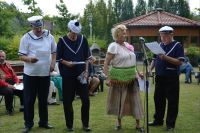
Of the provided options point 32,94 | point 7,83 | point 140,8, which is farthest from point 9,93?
point 140,8

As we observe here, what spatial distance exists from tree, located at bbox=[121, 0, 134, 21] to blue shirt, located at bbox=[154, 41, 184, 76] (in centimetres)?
4638

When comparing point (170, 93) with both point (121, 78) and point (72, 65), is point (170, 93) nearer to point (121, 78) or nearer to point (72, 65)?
point (121, 78)

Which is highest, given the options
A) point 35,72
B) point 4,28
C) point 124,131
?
point 4,28

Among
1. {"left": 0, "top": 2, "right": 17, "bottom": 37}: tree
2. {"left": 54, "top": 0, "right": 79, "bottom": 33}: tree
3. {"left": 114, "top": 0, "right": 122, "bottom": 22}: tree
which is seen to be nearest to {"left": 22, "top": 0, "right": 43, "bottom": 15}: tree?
{"left": 0, "top": 2, "right": 17, "bottom": 37}: tree

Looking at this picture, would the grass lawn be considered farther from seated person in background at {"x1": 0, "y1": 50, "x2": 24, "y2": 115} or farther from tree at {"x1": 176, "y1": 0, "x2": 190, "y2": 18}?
tree at {"x1": 176, "y1": 0, "x2": 190, "y2": 18}

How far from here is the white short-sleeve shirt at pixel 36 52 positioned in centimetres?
706

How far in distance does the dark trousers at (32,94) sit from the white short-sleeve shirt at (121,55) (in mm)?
1251

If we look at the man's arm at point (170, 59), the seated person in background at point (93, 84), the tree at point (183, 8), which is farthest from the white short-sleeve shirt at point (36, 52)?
the tree at point (183, 8)

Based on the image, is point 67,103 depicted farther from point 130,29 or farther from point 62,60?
point 130,29

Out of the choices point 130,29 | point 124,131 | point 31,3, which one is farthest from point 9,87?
point 130,29

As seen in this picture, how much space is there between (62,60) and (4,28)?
28.8 metres

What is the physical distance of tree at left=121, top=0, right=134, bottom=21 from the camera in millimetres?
54281

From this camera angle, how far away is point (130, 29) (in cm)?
3662

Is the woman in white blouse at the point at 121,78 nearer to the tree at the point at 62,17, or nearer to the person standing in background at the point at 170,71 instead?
the person standing in background at the point at 170,71
